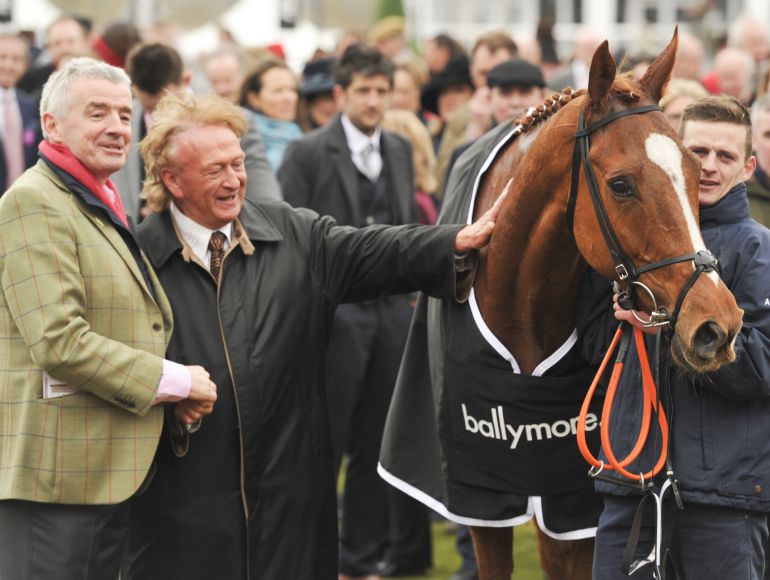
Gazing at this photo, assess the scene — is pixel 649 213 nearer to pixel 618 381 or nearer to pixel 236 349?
pixel 618 381

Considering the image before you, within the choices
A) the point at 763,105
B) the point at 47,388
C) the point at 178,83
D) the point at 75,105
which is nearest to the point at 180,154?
the point at 75,105

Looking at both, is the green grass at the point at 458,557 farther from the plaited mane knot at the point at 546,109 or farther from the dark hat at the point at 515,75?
the plaited mane knot at the point at 546,109

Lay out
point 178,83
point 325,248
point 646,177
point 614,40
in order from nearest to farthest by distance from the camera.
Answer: point 646,177 < point 325,248 < point 178,83 < point 614,40

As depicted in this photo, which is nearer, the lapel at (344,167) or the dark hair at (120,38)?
the lapel at (344,167)

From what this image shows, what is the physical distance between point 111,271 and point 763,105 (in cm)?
A: 308

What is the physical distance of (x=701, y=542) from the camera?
3508mm

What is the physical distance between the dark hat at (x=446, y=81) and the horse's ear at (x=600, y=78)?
6.07 m

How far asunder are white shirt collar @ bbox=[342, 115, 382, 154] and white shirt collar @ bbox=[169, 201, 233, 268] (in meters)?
2.56

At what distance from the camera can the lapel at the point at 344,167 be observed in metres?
6.35

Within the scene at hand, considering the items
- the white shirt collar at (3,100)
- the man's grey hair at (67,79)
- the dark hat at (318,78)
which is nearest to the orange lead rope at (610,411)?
the man's grey hair at (67,79)

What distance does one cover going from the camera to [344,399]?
6.06 m

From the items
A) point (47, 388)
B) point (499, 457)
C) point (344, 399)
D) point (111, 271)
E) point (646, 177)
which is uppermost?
point (646, 177)

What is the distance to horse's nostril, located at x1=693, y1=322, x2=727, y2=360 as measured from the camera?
3119 millimetres

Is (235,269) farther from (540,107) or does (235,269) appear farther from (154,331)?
(540,107)
